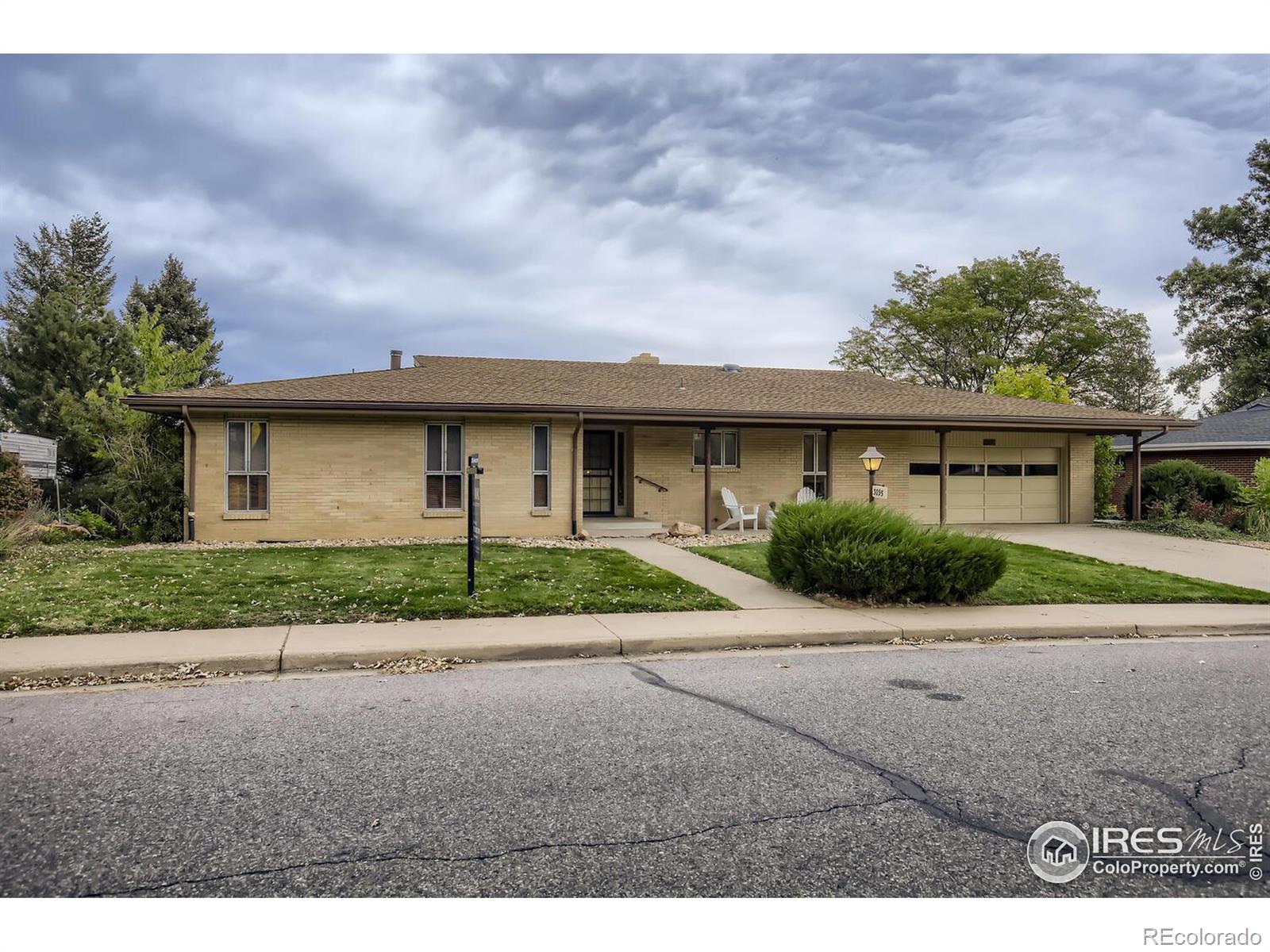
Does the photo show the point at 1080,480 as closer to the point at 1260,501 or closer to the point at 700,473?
the point at 1260,501

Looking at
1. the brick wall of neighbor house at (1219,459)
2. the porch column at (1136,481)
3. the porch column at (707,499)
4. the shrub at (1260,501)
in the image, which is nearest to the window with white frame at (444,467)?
the porch column at (707,499)

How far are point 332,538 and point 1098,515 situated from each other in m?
21.4

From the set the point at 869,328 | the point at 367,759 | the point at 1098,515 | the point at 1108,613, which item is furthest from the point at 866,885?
the point at 869,328

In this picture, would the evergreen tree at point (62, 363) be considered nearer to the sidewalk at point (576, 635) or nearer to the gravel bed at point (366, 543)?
the gravel bed at point (366, 543)

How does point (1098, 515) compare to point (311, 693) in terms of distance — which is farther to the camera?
point (1098, 515)

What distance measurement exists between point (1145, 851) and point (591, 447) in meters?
16.8

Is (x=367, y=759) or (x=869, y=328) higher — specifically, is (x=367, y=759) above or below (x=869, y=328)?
below

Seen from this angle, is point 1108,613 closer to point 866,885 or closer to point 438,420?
point 866,885

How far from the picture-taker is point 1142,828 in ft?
11.2

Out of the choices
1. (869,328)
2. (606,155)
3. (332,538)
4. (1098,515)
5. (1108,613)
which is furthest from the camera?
(869,328)

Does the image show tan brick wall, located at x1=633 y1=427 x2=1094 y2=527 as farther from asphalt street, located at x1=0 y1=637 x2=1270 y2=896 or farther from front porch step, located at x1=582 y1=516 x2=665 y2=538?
asphalt street, located at x1=0 y1=637 x2=1270 y2=896

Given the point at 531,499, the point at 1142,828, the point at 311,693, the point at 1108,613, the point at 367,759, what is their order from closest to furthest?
the point at 1142,828 → the point at 367,759 → the point at 311,693 → the point at 1108,613 → the point at 531,499

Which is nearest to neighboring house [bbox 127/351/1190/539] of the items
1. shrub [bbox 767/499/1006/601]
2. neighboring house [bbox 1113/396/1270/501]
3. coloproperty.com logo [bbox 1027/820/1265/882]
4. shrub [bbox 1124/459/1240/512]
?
shrub [bbox 1124/459/1240/512]

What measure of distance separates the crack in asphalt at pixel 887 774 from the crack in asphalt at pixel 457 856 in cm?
54
